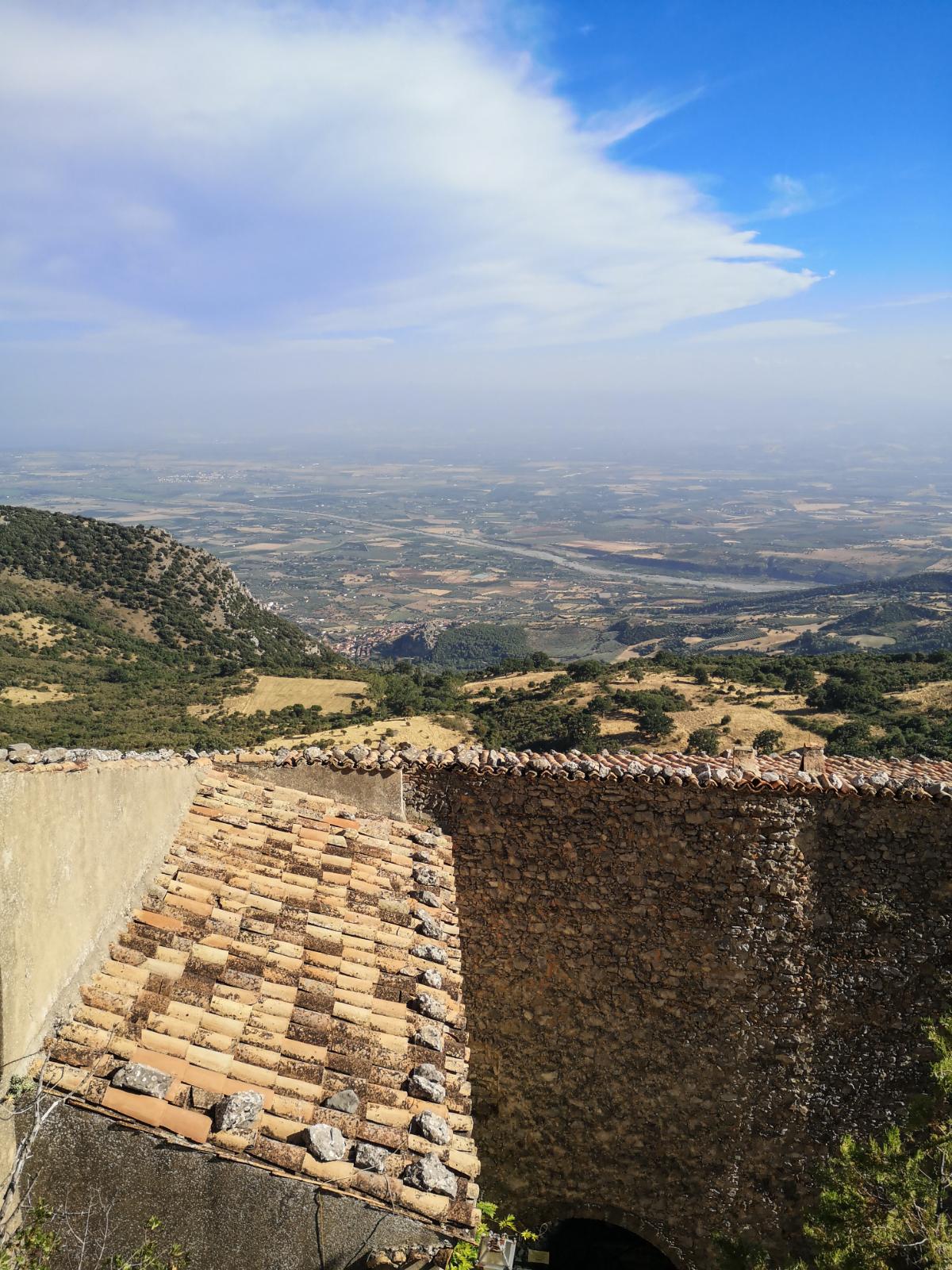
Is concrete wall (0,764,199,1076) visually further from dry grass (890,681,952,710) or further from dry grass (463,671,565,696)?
dry grass (463,671,565,696)

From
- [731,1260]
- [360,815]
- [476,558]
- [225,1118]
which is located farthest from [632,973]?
[476,558]

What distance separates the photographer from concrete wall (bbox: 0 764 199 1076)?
358 centimetres

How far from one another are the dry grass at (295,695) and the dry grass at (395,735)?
17.7ft

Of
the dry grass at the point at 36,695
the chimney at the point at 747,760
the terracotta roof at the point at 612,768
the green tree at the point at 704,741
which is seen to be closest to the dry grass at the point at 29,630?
the dry grass at the point at 36,695

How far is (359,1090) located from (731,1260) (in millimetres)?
4394

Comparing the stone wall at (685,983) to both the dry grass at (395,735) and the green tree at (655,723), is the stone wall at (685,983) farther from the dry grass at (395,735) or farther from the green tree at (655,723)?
the green tree at (655,723)

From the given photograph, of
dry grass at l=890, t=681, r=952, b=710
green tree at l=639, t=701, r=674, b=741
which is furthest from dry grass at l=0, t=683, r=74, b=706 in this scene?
dry grass at l=890, t=681, r=952, b=710

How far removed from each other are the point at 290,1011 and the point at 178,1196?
1.23m

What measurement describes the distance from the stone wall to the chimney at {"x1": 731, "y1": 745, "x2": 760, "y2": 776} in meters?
0.57

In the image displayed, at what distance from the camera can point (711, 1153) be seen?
7504 millimetres

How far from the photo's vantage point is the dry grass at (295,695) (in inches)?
1199

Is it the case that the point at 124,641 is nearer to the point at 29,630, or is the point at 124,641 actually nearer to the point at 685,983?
the point at 29,630

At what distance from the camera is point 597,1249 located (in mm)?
7648

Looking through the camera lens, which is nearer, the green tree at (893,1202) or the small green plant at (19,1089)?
the small green plant at (19,1089)
